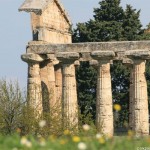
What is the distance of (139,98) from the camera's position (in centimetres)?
5394

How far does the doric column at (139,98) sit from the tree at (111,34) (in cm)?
1955

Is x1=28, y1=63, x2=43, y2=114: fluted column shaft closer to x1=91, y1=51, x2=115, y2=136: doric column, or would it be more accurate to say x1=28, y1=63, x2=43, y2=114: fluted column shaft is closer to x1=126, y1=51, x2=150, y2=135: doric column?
x1=91, y1=51, x2=115, y2=136: doric column

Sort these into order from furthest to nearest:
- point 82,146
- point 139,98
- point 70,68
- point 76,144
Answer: point 70,68, point 139,98, point 76,144, point 82,146

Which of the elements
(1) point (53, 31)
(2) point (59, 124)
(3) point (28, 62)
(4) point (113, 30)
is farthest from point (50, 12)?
(4) point (113, 30)

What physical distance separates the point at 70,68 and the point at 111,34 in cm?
2125

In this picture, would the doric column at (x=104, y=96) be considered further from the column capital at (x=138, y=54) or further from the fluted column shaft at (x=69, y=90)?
the fluted column shaft at (x=69, y=90)

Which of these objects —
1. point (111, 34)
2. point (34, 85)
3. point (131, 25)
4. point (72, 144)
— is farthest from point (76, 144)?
point (131, 25)

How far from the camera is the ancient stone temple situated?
53.4 meters

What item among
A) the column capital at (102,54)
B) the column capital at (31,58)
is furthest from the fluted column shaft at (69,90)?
the column capital at (102,54)

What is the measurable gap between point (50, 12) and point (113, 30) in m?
17.5

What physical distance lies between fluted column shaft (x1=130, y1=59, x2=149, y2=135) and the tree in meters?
19.6

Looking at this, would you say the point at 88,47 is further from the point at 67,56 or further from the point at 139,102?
the point at 139,102

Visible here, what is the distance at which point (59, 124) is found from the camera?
50.1 m

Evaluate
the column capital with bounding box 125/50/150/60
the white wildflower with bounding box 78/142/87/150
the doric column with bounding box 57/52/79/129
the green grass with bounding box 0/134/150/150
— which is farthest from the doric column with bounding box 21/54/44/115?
the white wildflower with bounding box 78/142/87/150
